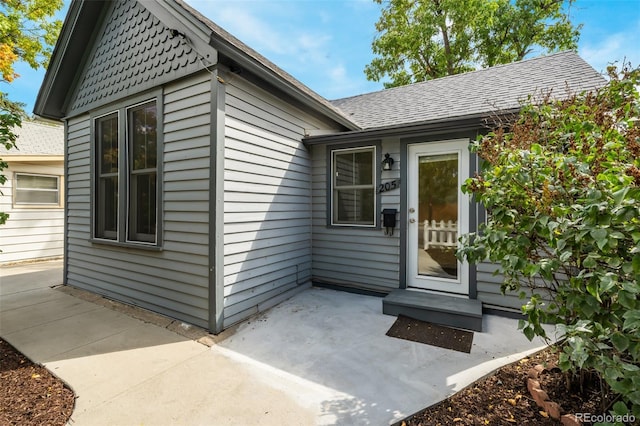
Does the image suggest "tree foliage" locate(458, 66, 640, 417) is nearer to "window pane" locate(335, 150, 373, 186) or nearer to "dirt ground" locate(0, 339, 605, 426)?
"dirt ground" locate(0, 339, 605, 426)

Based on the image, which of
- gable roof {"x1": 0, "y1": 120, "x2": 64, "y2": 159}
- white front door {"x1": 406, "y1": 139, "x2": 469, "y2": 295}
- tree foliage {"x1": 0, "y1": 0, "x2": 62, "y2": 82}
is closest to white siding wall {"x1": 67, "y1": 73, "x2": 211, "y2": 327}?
white front door {"x1": 406, "y1": 139, "x2": 469, "y2": 295}

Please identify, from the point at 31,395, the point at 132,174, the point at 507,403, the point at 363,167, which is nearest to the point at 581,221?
the point at 507,403

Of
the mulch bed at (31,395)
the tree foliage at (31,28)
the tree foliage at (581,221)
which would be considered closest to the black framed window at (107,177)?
the mulch bed at (31,395)

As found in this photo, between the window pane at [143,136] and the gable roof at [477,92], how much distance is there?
345 centimetres

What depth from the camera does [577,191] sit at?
1636 millimetres

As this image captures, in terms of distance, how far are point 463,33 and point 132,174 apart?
14724 mm

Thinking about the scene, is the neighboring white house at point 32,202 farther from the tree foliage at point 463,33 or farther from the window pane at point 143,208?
the tree foliage at point 463,33

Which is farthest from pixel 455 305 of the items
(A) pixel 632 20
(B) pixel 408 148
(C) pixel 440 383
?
(A) pixel 632 20

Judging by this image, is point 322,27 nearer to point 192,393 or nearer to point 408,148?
point 408,148

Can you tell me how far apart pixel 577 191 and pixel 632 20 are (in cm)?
827

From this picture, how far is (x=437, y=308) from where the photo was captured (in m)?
3.55

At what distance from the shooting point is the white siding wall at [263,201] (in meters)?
3.53

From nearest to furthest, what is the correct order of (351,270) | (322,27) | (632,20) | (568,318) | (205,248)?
1. (568,318)
2. (205,248)
3. (351,270)
4. (632,20)
5. (322,27)

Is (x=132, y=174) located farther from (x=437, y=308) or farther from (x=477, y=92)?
(x=477, y=92)
